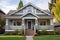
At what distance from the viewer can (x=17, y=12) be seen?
4191cm

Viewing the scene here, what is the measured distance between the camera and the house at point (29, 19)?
130 feet

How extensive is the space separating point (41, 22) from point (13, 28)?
22.9 feet

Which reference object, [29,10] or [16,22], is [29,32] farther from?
[29,10]

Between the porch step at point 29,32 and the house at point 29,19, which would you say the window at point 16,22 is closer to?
the house at point 29,19

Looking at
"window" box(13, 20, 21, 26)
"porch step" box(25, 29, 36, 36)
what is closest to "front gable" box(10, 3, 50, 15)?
"window" box(13, 20, 21, 26)

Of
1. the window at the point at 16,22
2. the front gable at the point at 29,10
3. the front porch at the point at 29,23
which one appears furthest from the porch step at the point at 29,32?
the front gable at the point at 29,10

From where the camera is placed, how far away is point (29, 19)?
41.1 m

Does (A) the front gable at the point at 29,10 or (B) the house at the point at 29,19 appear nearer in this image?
(B) the house at the point at 29,19

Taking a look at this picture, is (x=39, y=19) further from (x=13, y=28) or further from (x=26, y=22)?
(x=13, y=28)

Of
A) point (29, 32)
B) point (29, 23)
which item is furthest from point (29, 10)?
point (29, 32)

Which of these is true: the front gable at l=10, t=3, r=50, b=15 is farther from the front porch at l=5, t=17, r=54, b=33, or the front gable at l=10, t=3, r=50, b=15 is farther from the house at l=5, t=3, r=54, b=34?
the front porch at l=5, t=17, r=54, b=33

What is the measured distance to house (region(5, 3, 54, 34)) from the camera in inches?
1556

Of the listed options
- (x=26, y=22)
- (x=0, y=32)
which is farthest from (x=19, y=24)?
(x=0, y=32)

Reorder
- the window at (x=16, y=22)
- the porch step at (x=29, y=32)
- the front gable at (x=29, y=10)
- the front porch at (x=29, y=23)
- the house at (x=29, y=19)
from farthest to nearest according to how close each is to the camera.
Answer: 1. the window at (x=16, y=22)
2. the front gable at (x=29, y=10)
3. the front porch at (x=29, y=23)
4. the house at (x=29, y=19)
5. the porch step at (x=29, y=32)
